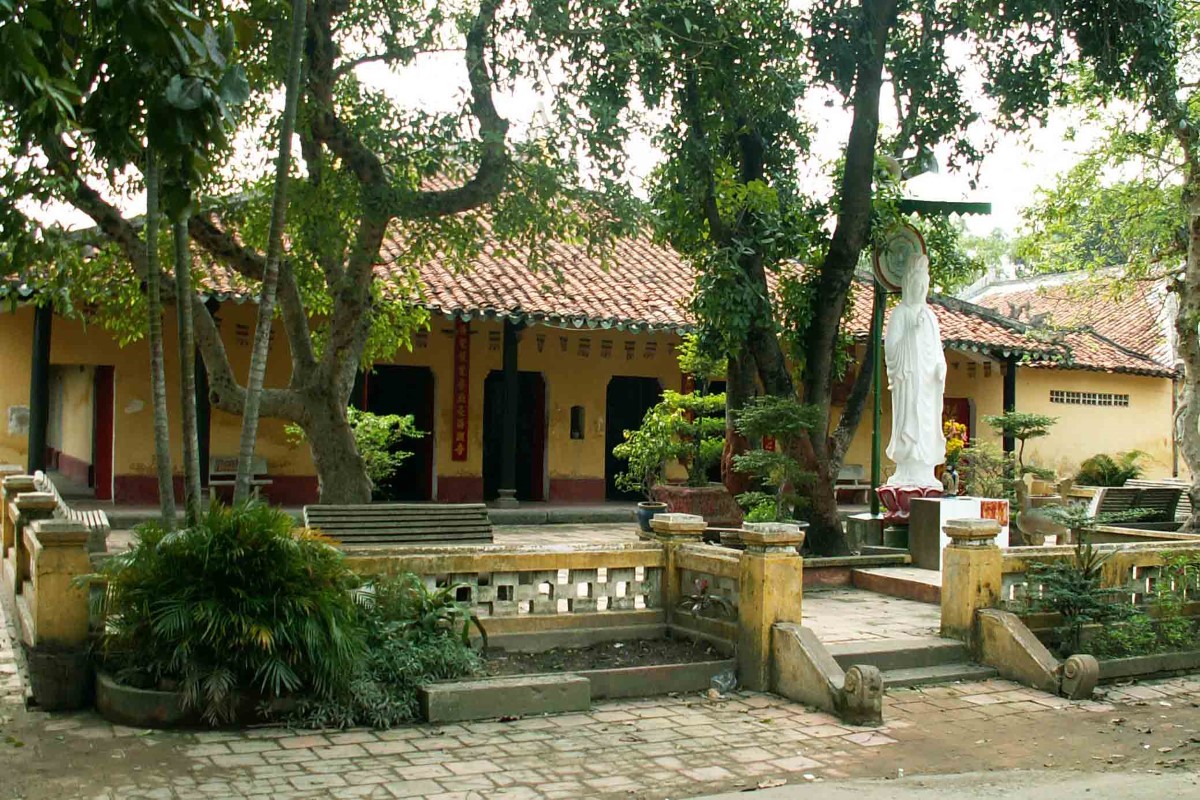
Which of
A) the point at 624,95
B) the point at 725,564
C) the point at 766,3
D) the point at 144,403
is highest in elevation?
the point at 766,3

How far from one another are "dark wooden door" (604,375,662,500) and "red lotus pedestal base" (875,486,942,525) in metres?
8.52

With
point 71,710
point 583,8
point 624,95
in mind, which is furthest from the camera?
point 624,95

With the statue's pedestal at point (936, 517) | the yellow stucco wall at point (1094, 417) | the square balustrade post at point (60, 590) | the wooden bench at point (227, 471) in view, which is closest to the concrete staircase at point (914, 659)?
the statue's pedestal at point (936, 517)

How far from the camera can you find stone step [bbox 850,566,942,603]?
999 centimetres

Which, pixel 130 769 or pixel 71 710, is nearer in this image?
pixel 130 769

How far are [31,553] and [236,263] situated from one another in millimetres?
3239

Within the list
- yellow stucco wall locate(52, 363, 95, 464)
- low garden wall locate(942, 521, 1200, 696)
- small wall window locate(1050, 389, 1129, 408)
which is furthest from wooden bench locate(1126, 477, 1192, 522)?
yellow stucco wall locate(52, 363, 95, 464)

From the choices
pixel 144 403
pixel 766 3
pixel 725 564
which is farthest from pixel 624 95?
pixel 144 403

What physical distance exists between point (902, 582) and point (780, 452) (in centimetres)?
175

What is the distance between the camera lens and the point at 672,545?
7871 mm

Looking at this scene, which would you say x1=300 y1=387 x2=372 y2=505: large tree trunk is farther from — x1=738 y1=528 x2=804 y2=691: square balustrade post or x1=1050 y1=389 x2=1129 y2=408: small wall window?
x1=1050 y1=389 x2=1129 y2=408: small wall window

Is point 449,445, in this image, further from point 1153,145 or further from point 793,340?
point 1153,145

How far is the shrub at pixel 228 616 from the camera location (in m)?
5.84

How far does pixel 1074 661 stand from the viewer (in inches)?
293
